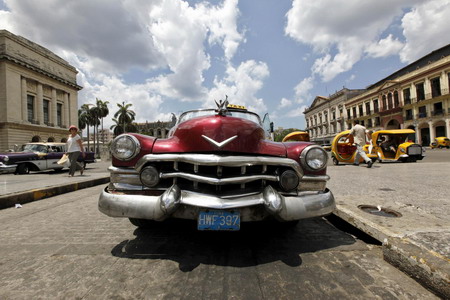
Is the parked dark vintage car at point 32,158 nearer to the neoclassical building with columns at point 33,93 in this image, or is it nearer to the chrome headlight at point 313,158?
the chrome headlight at point 313,158

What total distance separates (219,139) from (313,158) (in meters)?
0.94

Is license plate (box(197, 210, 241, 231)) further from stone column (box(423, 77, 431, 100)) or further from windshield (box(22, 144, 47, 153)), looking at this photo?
stone column (box(423, 77, 431, 100))

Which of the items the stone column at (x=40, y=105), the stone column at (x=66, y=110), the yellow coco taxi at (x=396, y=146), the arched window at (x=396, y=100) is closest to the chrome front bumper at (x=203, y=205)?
the yellow coco taxi at (x=396, y=146)

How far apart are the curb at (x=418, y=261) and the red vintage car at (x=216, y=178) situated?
50cm

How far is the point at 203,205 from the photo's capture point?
1.70 m

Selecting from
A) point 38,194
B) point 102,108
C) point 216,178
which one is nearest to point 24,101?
point 102,108

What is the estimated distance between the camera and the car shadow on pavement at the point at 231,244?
1.83 meters

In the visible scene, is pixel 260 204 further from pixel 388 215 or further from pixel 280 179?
pixel 388 215

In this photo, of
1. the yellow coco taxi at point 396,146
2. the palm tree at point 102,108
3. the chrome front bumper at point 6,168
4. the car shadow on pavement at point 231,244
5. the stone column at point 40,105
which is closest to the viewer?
the car shadow on pavement at point 231,244

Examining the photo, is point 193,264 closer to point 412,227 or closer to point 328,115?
point 412,227

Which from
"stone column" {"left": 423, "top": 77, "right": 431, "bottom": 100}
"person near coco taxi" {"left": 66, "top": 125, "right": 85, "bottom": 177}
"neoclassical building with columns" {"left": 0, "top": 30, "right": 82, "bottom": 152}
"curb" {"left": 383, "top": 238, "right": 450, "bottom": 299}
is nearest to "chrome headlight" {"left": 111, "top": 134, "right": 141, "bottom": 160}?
"curb" {"left": 383, "top": 238, "right": 450, "bottom": 299}

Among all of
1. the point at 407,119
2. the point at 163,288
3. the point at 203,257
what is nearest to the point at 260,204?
the point at 203,257

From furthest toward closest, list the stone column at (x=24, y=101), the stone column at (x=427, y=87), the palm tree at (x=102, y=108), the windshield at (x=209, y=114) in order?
the palm tree at (x=102, y=108), the stone column at (x=427, y=87), the stone column at (x=24, y=101), the windshield at (x=209, y=114)

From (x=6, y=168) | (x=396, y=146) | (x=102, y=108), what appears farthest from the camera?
(x=102, y=108)
